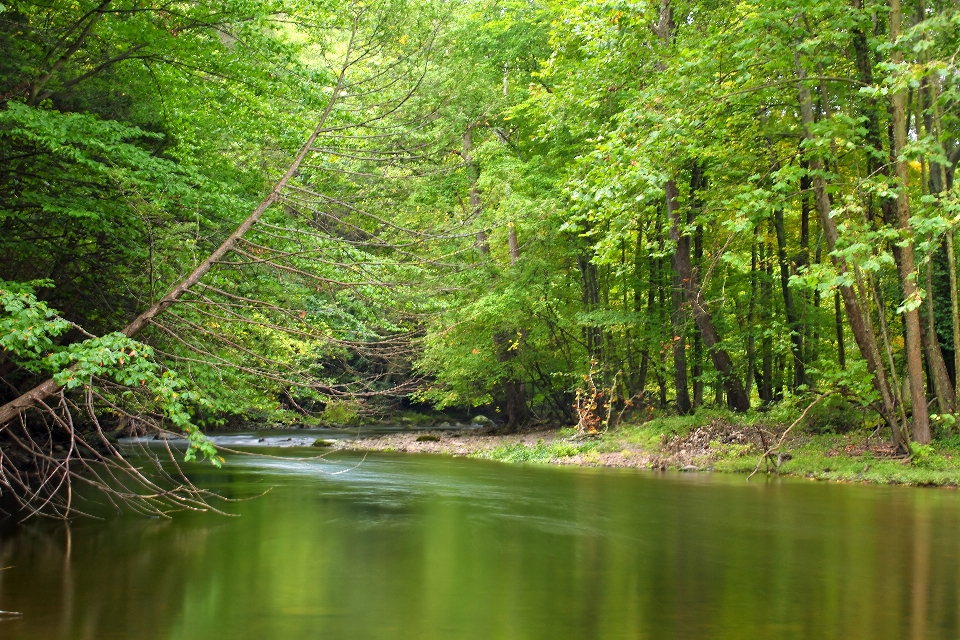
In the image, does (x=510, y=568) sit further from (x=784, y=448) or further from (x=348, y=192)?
(x=784, y=448)

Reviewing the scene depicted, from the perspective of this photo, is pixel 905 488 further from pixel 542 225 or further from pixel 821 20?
pixel 542 225

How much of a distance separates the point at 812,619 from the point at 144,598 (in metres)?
5.47

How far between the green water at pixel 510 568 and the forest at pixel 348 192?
1279mm

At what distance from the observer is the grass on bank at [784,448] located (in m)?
13.3

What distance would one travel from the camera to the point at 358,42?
10.2m

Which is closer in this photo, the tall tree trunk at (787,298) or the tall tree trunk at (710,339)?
the tall tree trunk at (710,339)

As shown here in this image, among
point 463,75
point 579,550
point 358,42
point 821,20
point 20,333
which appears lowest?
point 579,550

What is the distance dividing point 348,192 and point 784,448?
1001 centimetres

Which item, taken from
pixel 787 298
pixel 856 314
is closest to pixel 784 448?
pixel 856 314

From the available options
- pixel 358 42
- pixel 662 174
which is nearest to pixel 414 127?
pixel 358 42

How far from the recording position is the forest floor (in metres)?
13.3

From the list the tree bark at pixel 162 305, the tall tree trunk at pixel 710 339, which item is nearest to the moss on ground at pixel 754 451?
the tall tree trunk at pixel 710 339

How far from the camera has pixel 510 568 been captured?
26.3ft

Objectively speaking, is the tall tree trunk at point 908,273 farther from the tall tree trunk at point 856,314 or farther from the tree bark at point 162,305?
the tree bark at point 162,305
